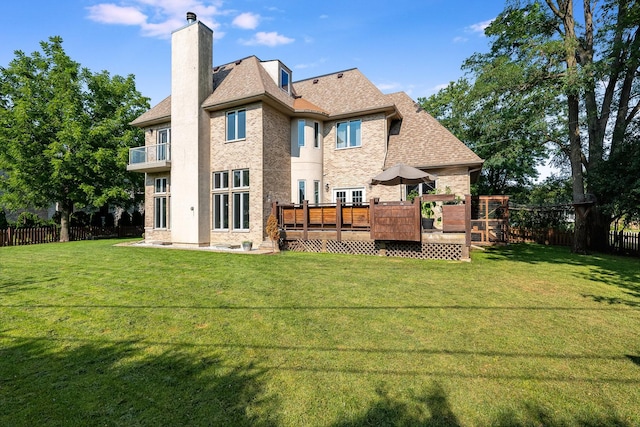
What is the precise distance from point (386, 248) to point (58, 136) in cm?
2096

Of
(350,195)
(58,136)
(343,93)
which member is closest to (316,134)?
(343,93)

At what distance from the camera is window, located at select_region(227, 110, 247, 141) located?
1495 centimetres

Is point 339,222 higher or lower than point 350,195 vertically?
lower

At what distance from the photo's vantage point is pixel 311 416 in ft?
8.65

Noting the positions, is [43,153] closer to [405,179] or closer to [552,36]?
[405,179]

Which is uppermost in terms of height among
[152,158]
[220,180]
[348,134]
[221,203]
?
[348,134]

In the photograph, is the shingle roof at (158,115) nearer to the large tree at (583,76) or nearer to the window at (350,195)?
the window at (350,195)

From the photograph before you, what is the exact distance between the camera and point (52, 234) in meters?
19.2

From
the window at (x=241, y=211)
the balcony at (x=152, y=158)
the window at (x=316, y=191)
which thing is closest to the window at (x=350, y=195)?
the window at (x=316, y=191)

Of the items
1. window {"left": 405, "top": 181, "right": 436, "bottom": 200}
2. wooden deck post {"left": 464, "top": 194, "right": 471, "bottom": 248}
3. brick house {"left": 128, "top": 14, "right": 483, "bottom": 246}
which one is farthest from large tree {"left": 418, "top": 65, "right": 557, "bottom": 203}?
wooden deck post {"left": 464, "top": 194, "right": 471, "bottom": 248}

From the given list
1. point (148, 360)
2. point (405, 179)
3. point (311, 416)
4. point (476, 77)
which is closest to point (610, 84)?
point (476, 77)

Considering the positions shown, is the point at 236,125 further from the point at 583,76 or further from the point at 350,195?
the point at 583,76

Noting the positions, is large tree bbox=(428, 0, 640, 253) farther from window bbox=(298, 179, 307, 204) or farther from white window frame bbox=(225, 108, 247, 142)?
white window frame bbox=(225, 108, 247, 142)

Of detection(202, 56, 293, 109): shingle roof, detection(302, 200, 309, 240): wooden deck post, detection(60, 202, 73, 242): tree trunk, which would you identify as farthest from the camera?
detection(60, 202, 73, 242): tree trunk
